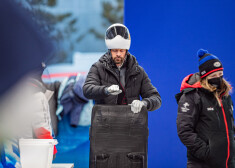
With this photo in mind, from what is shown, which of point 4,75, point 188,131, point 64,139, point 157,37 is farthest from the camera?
point 64,139

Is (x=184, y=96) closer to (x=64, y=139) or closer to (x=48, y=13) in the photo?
(x=48, y=13)

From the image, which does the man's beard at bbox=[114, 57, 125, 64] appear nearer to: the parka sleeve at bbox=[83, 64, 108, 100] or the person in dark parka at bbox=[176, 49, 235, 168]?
the parka sleeve at bbox=[83, 64, 108, 100]

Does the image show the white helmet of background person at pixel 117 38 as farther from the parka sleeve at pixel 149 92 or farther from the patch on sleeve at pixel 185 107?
the patch on sleeve at pixel 185 107

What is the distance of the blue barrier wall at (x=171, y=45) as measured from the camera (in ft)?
10.0

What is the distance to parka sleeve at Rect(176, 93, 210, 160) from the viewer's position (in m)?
2.03

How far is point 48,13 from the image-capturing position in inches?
17.6

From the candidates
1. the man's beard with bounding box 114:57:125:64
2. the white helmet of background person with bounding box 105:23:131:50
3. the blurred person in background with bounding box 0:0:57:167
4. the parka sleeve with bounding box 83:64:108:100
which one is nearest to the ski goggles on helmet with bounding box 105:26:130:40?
the white helmet of background person with bounding box 105:23:131:50

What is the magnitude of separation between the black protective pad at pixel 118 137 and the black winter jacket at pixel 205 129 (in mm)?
355

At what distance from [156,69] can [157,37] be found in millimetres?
343

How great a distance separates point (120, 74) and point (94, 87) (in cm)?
28

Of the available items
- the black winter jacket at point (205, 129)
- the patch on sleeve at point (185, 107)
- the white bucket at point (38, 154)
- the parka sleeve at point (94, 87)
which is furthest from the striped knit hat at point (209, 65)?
the white bucket at point (38, 154)

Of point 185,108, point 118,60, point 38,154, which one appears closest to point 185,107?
point 185,108

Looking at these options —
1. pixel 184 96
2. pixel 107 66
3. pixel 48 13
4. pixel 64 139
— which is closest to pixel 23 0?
pixel 48 13

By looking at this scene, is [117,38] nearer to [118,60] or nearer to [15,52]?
[118,60]
